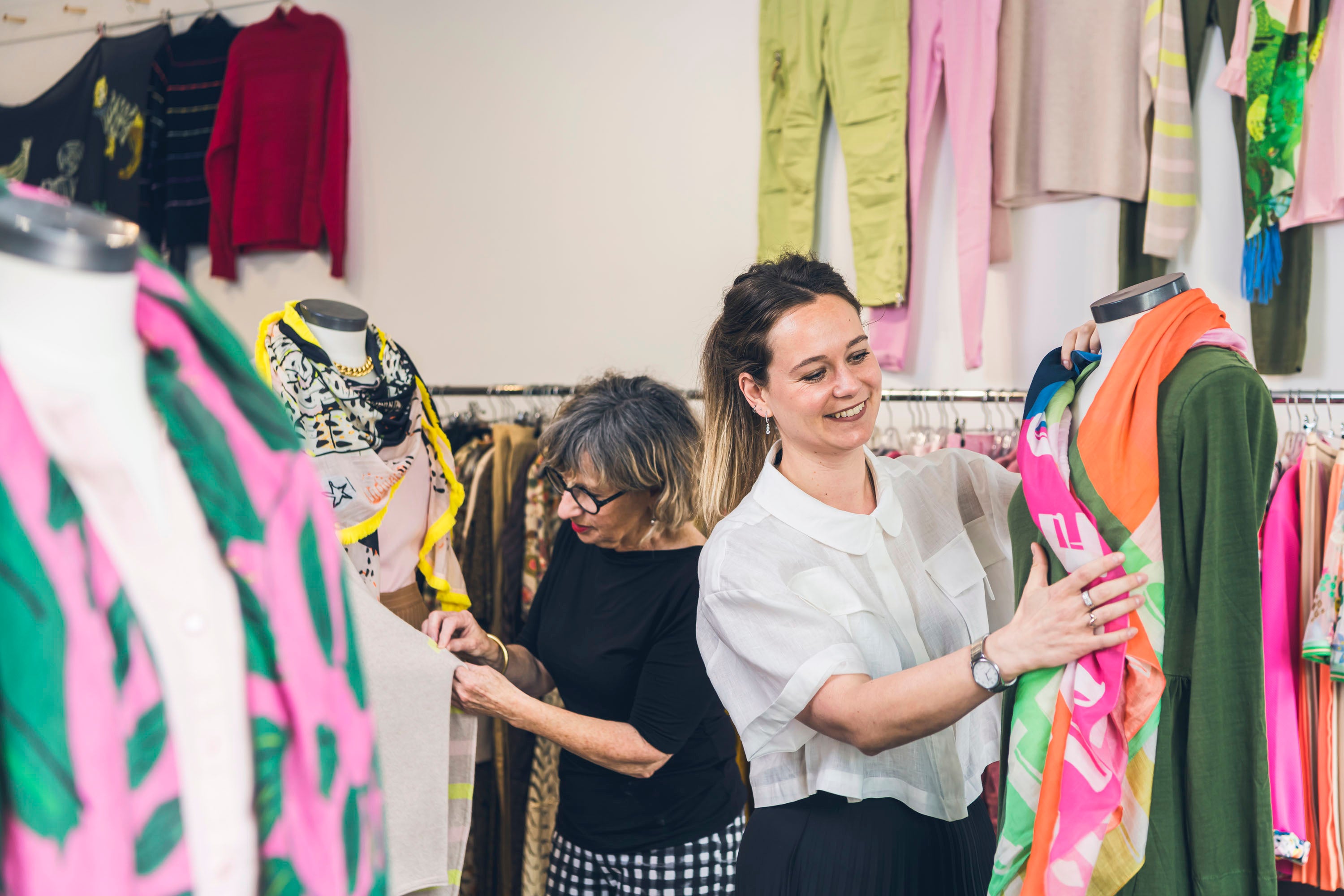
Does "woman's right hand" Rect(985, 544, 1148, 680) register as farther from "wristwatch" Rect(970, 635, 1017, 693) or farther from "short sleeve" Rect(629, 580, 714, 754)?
"short sleeve" Rect(629, 580, 714, 754)

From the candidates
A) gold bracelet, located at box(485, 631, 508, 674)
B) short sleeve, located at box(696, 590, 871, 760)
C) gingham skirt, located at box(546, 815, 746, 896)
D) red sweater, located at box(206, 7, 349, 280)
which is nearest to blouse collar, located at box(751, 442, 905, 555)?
short sleeve, located at box(696, 590, 871, 760)

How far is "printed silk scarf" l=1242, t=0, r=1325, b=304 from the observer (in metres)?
2.39

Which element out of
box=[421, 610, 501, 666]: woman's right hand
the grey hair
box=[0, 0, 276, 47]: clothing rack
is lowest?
box=[421, 610, 501, 666]: woman's right hand

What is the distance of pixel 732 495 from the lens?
1.85m

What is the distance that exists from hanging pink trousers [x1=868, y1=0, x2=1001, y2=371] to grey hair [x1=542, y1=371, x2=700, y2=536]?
103 cm

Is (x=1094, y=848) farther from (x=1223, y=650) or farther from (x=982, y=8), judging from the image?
(x=982, y=8)

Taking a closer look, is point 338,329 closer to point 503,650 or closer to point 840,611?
point 503,650

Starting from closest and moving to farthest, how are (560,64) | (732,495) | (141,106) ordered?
(732,495) < (560,64) < (141,106)

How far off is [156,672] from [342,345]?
120 cm

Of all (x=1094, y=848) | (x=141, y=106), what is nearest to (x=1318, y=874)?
(x=1094, y=848)

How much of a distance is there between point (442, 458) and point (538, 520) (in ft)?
2.59

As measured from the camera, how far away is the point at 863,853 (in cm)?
147

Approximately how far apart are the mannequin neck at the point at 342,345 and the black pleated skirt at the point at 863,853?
1026mm

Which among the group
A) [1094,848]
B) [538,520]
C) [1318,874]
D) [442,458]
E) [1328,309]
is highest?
[1328,309]
